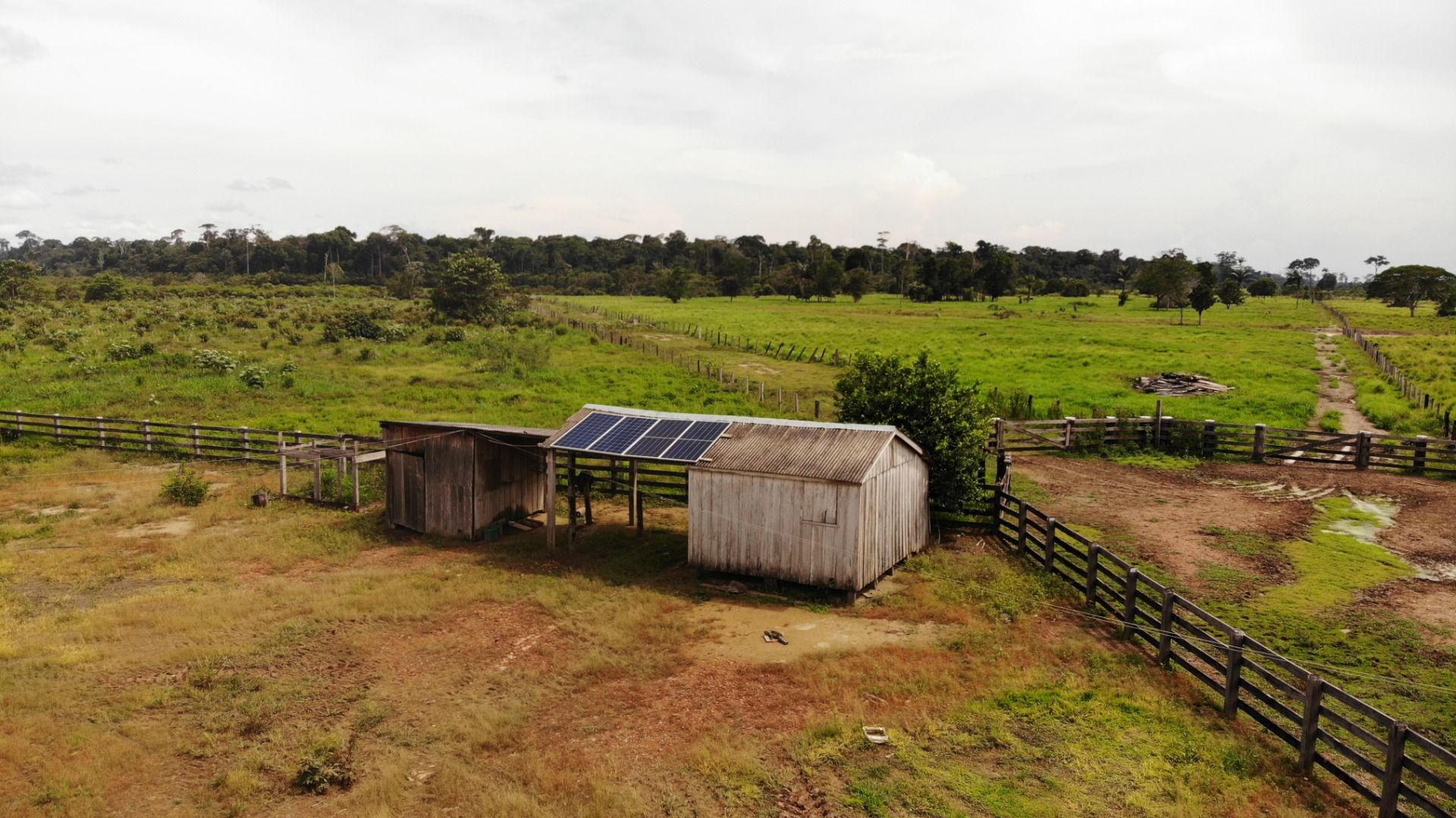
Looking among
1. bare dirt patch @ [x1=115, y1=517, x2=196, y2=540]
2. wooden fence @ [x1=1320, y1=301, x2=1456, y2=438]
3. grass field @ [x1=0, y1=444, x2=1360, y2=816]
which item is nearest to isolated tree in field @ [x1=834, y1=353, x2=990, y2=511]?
grass field @ [x1=0, y1=444, x2=1360, y2=816]

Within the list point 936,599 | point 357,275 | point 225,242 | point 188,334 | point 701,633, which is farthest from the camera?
Result: point 225,242

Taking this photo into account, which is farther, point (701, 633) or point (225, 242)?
point (225, 242)

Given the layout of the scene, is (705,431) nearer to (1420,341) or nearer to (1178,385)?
(1178,385)

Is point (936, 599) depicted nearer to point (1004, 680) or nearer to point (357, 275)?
point (1004, 680)

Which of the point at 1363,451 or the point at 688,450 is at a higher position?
the point at 688,450

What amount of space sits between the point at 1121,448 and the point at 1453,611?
1450cm

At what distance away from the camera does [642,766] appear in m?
10.2

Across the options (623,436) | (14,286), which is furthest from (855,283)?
(14,286)

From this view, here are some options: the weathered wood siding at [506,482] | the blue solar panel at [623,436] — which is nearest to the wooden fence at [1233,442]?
the blue solar panel at [623,436]

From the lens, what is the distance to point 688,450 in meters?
17.8

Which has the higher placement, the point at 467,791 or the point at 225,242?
the point at 225,242

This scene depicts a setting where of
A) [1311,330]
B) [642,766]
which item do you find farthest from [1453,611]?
[1311,330]

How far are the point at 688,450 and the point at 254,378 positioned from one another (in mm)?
30970

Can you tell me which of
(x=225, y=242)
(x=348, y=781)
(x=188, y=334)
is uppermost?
(x=225, y=242)
